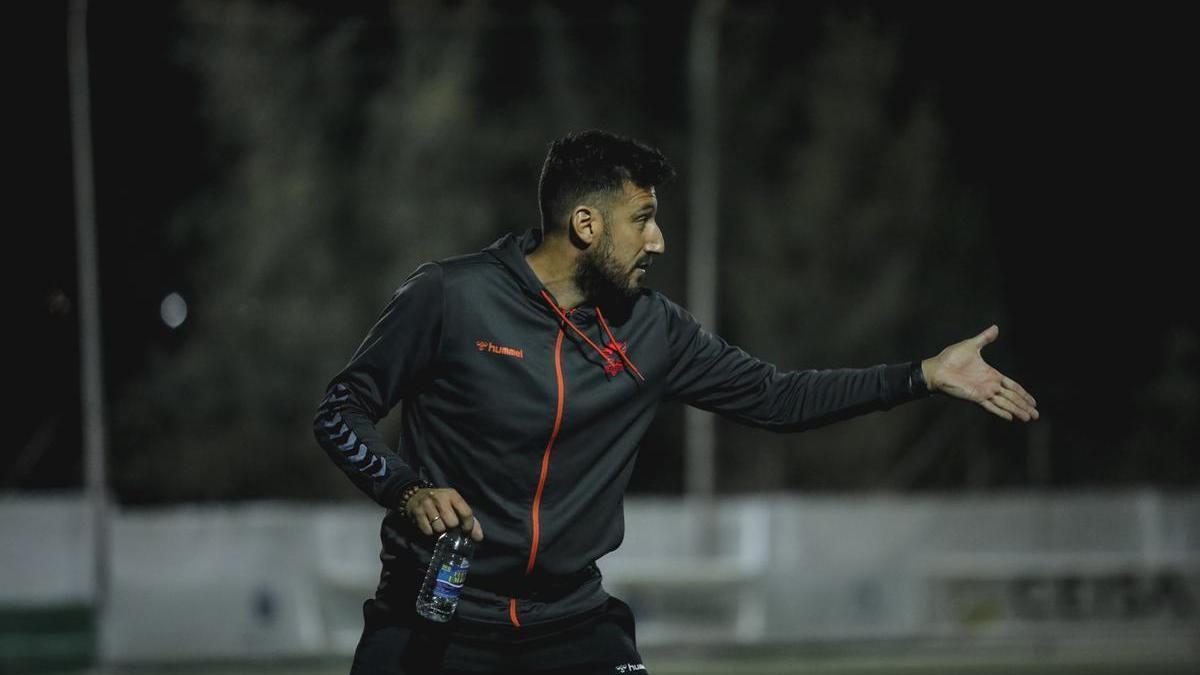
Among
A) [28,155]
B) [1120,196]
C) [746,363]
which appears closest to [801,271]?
[1120,196]

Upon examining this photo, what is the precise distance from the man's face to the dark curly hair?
0.04 m

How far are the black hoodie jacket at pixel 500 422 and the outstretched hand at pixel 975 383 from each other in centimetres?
86

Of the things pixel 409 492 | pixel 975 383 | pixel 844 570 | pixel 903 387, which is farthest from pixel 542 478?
pixel 844 570

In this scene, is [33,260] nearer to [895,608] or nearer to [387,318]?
[895,608]

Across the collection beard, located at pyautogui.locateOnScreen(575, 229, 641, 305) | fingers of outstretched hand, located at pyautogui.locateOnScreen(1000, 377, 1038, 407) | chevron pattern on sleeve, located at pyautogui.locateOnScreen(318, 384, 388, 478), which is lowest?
chevron pattern on sleeve, located at pyautogui.locateOnScreen(318, 384, 388, 478)

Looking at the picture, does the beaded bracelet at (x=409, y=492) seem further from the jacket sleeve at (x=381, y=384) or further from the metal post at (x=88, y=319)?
the metal post at (x=88, y=319)

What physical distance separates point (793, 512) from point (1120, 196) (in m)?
11.0

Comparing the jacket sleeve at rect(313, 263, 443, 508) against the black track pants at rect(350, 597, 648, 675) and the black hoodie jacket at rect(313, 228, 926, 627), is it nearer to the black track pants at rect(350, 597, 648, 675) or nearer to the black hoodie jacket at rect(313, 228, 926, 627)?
the black hoodie jacket at rect(313, 228, 926, 627)

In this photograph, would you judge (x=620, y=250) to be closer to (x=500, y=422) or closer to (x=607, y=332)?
(x=607, y=332)

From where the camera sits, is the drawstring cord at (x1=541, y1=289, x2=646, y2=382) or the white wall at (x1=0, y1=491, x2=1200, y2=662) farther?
the white wall at (x1=0, y1=491, x2=1200, y2=662)

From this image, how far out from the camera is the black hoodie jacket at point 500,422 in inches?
188

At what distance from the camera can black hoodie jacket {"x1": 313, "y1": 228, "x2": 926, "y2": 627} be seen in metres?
4.78

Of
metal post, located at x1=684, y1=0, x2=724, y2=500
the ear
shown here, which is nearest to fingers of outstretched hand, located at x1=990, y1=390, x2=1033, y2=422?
the ear

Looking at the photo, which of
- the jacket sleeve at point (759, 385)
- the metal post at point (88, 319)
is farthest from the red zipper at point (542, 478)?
the metal post at point (88, 319)
